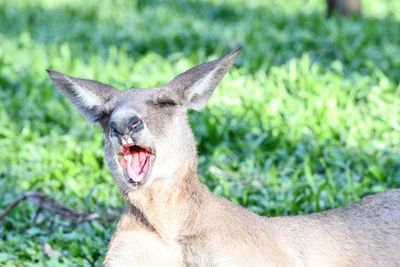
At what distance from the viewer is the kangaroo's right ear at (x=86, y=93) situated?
12.0ft

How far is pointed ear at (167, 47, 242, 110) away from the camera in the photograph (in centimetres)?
357

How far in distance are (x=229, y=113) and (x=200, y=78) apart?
285 centimetres

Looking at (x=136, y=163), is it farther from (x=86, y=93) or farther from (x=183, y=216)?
(x=86, y=93)

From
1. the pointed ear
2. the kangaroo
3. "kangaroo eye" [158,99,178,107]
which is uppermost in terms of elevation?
the pointed ear

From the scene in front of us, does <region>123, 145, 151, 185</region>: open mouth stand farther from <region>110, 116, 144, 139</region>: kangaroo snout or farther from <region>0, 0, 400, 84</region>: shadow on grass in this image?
<region>0, 0, 400, 84</region>: shadow on grass

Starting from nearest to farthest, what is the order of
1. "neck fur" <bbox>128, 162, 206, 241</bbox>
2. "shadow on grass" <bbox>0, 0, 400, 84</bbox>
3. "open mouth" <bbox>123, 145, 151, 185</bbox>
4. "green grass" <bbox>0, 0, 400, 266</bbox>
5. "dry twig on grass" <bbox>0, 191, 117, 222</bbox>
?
"open mouth" <bbox>123, 145, 151, 185</bbox> < "neck fur" <bbox>128, 162, 206, 241</bbox> < "dry twig on grass" <bbox>0, 191, 117, 222</bbox> < "green grass" <bbox>0, 0, 400, 266</bbox> < "shadow on grass" <bbox>0, 0, 400, 84</bbox>

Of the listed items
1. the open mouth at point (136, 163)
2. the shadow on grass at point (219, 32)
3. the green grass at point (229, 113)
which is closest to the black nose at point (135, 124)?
the open mouth at point (136, 163)

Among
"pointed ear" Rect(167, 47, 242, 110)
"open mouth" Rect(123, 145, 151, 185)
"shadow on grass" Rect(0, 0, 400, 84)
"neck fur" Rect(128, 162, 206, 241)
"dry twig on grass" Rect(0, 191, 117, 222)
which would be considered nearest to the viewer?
"open mouth" Rect(123, 145, 151, 185)

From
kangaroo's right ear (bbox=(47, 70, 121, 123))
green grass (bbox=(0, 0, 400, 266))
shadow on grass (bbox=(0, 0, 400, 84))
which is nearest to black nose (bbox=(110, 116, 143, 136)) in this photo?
kangaroo's right ear (bbox=(47, 70, 121, 123))

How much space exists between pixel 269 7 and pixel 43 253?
7.25 meters

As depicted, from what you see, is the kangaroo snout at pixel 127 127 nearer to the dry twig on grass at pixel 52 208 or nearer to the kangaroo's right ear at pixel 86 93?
the kangaroo's right ear at pixel 86 93

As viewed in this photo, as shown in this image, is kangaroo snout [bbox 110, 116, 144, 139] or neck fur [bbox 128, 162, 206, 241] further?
neck fur [bbox 128, 162, 206, 241]

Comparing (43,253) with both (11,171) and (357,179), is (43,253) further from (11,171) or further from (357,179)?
(357,179)

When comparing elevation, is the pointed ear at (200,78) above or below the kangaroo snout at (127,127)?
above
